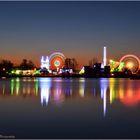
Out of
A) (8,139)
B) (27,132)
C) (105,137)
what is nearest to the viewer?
(8,139)

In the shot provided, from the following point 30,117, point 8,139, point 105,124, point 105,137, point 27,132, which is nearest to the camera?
point 8,139

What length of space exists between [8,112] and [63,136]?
6441 mm

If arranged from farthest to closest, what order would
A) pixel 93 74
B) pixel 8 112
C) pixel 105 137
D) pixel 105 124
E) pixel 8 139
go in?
pixel 93 74
pixel 8 112
pixel 105 124
pixel 105 137
pixel 8 139

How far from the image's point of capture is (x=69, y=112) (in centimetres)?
1650

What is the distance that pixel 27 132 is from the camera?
11062 mm

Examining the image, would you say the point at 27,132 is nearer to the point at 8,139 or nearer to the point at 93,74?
the point at 8,139

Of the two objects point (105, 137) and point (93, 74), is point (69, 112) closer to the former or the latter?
point (105, 137)

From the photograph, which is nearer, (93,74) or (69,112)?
(69,112)

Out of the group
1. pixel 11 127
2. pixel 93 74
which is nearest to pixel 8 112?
pixel 11 127

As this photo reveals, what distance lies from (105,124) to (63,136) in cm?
277

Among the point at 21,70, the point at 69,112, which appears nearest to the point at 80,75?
the point at 21,70

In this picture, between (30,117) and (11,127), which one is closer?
(11,127)

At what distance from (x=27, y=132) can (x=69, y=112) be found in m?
5.62

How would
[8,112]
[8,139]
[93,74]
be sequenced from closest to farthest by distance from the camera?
[8,139] < [8,112] < [93,74]
